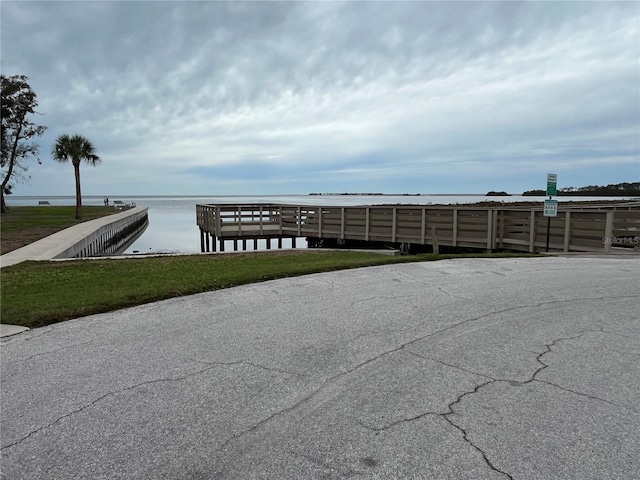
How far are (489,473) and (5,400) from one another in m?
3.35

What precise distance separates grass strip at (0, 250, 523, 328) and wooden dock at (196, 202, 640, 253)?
6.47 metres

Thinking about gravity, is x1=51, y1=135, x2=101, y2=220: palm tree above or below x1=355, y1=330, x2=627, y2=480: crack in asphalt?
above

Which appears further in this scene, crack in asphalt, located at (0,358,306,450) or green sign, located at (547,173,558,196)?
green sign, located at (547,173,558,196)

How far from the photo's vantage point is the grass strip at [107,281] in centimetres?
564

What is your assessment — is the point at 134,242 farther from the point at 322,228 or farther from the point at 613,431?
the point at 613,431

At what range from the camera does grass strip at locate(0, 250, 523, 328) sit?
18.5ft

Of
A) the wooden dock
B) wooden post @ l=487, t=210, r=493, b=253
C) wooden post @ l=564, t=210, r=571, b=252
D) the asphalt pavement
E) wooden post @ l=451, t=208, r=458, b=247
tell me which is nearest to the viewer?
the asphalt pavement

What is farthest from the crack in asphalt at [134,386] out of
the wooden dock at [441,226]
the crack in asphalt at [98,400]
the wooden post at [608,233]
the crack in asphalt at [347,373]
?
the wooden post at [608,233]

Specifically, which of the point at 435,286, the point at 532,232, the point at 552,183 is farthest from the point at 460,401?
the point at 532,232

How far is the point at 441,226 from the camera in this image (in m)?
18.2

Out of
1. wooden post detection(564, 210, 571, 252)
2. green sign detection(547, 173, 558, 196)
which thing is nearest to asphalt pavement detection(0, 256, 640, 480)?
green sign detection(547, 173, 558, 196)

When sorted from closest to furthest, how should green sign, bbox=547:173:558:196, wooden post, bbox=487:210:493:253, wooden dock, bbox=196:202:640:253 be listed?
green sign, bbox=547:173:558:196, wooden dock, bbox=196:202:640:253, wooden post, bbox=487:210:493:253

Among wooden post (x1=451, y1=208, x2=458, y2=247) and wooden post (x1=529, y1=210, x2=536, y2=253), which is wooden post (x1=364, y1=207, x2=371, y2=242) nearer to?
wooden post (x1=451, y1=208, x2=458, y2=247)

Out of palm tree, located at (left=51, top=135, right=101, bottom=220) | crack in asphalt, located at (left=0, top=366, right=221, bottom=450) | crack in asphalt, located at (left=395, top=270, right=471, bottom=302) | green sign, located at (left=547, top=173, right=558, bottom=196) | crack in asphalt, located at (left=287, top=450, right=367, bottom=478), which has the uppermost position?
palm tree, located at (left=51, top=135, right=101, bottom=220)
